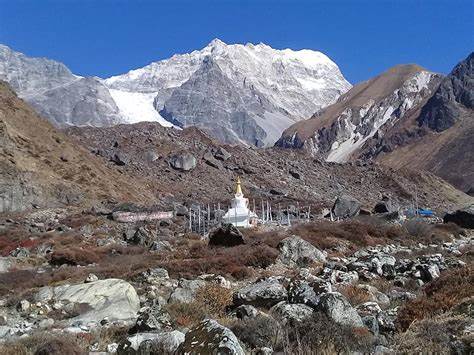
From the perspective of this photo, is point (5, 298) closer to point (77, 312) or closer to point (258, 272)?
point (77, 312)

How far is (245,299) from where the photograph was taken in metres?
14.0

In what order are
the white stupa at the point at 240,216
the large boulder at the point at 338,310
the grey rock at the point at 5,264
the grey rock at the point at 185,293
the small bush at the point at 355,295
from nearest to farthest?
1. the large boulder at the point at 338,310
2. the small bush at the point at 355,295
3. the grey rock at the point at 185,293
4. the grey rock at the point at 5,264
5. the white stupa at the point at 240,216

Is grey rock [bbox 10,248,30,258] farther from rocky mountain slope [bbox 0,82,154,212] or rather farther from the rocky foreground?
rocky mountain slope [bbox 0,82,154,212]

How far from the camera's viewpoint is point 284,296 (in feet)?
44.5

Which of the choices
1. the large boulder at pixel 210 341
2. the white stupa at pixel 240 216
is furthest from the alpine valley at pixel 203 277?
the white stupa at pixel 240 216

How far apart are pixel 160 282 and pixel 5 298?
4664 millimetres

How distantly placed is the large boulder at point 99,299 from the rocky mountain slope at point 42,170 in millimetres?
46743

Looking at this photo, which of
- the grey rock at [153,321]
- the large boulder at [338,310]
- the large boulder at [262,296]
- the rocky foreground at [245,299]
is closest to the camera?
the rocky foreground at [245,299]

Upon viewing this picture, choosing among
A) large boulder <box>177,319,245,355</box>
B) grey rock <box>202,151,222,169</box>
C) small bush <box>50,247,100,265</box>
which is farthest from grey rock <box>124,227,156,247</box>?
grey rock <box>202,151,222,169</box>

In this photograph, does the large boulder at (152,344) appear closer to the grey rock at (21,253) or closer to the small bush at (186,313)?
the small bush at (186,313)

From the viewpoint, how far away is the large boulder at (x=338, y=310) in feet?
34.7

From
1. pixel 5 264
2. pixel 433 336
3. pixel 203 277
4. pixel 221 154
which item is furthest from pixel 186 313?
pixel 221 154

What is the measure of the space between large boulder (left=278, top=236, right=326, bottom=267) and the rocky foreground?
0.06 m

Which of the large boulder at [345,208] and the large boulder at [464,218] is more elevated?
the large boulder at [345,208]
